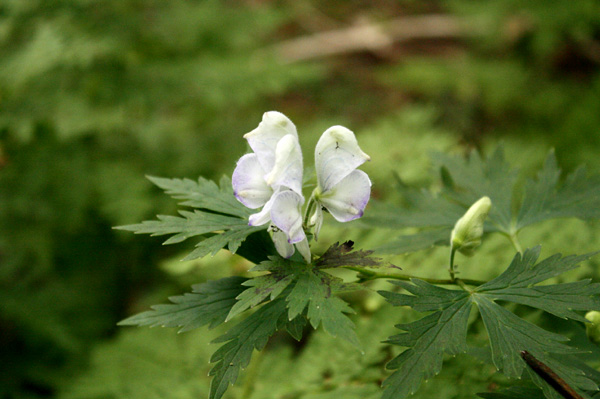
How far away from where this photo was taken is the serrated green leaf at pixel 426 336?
92 centimetres

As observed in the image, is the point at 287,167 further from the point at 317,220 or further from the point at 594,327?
the point at 594,327

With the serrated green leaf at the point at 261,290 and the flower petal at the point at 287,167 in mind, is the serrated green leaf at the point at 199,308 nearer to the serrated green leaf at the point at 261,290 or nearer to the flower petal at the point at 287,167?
the serrated green leaf at the point at 261,290

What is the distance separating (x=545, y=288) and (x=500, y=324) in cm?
12

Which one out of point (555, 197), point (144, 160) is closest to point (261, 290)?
point (555, 197)

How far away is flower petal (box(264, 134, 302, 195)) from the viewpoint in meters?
0.99

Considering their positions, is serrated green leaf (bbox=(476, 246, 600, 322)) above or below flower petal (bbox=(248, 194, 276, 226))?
below

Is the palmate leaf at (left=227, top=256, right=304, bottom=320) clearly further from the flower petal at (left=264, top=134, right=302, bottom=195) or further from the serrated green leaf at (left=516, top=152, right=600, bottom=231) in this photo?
the serrated green leaf at (left=516, top=152, right=600, bottom=231)

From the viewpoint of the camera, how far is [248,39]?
376 centimetres

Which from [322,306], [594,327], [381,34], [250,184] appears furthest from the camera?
[381,34]

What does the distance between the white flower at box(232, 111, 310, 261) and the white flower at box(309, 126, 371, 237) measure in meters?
0.07

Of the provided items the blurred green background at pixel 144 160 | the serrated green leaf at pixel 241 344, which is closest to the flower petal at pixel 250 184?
the serrated green leaf at pixel 241 344

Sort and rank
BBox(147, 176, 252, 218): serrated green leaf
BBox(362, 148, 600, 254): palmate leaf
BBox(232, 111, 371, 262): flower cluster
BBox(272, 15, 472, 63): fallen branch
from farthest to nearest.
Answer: BBox(272, 15, 472, 63): fallen branch
BBox(362, 148, 600, 254): palmate leaf
BBox(147, 176, 252, 218): serrated green leaf
BBox(232, 111, 371, 262): flower cluster

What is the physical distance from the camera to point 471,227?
1212 mm

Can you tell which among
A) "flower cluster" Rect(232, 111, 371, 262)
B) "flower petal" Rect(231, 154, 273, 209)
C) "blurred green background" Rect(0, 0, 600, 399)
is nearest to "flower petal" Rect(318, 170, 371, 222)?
"flower cluster" Rect(232, 111, 371, 262)
